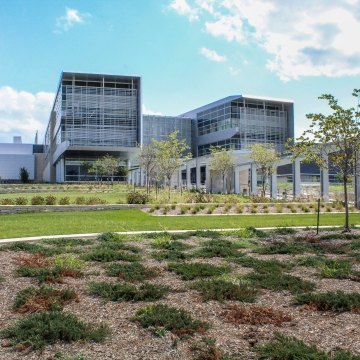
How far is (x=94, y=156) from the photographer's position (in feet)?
262

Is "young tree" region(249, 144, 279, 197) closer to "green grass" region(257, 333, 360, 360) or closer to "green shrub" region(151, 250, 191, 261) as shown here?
"green shrub" region(151, 250, 191, 261)

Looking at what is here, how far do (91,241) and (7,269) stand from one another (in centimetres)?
317

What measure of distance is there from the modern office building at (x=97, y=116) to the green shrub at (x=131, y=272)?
67.7 meters

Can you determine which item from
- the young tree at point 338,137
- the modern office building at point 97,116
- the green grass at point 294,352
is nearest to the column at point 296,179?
the young tree at point 338,137

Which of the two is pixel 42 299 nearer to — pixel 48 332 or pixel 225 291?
pixel 48 332

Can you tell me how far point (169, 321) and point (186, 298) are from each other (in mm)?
1172

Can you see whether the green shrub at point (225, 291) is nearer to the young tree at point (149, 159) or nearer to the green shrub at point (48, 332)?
the green shrub at point (48, 332)

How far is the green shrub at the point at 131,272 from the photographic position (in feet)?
23.6

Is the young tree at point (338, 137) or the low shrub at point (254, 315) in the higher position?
the young tree at point (338, 137)

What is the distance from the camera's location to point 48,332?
4672 millimetres

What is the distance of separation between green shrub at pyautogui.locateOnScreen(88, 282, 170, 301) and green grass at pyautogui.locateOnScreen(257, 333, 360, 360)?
216 centimetres

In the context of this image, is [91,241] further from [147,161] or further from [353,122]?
[147,161]

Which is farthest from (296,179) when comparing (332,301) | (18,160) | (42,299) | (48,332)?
(18,160)

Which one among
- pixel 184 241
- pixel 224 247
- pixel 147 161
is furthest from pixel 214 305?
pixel 147 161
